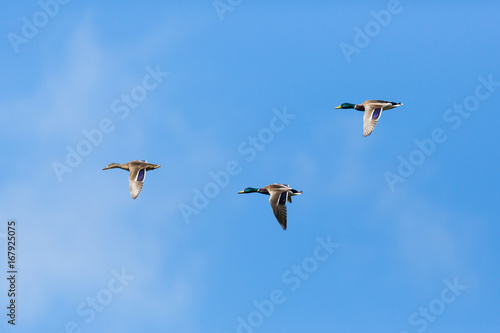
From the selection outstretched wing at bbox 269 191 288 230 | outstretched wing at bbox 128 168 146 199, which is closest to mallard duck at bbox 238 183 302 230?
outstretched wing at bbox 269 191 288 230

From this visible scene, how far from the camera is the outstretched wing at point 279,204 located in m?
47.1

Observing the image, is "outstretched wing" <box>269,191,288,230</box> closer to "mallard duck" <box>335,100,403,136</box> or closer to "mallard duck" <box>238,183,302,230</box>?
"mallard duck" <box>238,183,302,230</box>

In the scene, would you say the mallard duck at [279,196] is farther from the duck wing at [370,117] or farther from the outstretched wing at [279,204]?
the duck wing at [370,117]

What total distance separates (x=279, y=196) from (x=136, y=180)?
351 inches

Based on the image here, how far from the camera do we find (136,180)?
1977 inches

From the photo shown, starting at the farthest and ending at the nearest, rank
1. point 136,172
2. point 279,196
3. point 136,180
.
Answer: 1. point 136,172
2. point 136,180
3. point 279,196

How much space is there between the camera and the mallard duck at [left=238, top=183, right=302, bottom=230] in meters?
47.3

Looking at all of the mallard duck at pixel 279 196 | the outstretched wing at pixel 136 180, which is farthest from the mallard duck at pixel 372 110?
the outstretched wing at pixel 136 180

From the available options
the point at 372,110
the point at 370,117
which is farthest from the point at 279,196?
the point at 372,110

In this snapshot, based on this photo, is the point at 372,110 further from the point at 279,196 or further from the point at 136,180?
the point at 136,180

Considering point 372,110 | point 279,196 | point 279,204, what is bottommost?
point 279,204

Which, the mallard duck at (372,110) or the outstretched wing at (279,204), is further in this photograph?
the mallard duck at (372,110)

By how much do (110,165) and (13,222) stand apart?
407 inches

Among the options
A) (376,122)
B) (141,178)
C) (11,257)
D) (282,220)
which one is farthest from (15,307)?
(376,122)
